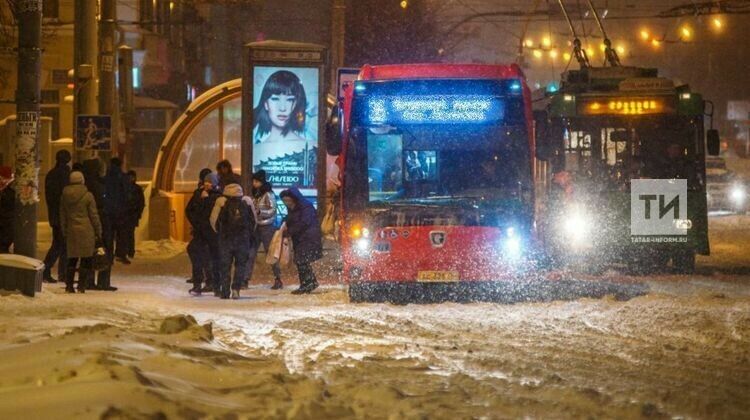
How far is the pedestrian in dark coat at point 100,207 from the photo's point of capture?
1673 cm

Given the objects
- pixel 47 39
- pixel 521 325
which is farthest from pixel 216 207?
pixel 47 39

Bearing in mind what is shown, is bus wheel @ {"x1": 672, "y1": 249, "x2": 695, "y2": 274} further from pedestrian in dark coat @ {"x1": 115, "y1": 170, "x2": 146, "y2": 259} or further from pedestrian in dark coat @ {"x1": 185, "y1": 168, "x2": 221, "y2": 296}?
pedestrian in dark coat @ {"x1": 115, "y1": 170, "x2": 146, "y2": 259}

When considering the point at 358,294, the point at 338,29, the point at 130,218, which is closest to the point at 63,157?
the point at 358,294

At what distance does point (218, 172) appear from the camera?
58.6 feet

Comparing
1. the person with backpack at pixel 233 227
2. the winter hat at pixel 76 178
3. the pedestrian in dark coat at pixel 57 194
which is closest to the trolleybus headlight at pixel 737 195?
the person with backpack at pixel 233 227

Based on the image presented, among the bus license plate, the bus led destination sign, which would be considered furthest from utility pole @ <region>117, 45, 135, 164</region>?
the bus license plate

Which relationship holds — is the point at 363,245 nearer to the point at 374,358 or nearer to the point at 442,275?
the point at 442,275

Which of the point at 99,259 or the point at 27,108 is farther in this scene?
the point at 99,259

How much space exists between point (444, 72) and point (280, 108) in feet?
26.9

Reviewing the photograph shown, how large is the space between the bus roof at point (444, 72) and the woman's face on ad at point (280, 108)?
770 cm

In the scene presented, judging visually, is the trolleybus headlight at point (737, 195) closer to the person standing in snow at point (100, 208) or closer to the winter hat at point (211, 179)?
the winter hat at point (211, 179)

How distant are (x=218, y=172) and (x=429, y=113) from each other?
368 centimetres

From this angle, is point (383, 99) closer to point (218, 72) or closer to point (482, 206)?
point (482, 206)

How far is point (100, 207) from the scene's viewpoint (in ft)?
55.7
